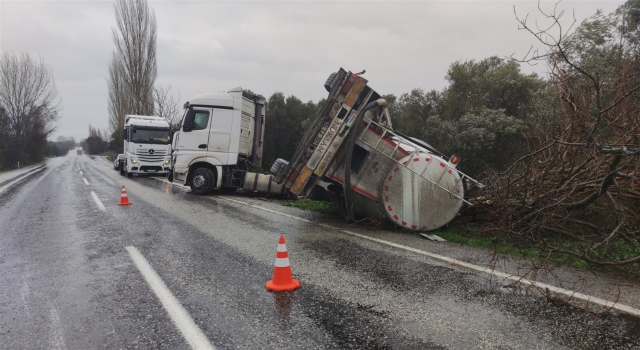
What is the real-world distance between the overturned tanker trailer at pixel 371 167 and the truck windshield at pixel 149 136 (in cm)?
1461

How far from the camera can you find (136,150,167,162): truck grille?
2003cm

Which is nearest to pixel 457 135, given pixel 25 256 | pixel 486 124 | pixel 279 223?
pixel 486 124

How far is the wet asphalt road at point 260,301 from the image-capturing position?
3189mm

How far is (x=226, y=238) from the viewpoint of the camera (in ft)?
22.1

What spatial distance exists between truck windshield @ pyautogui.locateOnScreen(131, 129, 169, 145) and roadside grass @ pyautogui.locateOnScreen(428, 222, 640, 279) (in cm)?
1717

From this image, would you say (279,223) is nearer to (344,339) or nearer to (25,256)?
(25,256)

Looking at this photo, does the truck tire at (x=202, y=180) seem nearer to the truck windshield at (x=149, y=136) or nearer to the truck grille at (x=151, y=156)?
the truck grille at (x=151, y=156)

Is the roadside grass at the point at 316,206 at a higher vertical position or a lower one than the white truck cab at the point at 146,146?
lower

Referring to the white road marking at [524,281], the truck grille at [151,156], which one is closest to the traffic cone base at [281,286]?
the white road marking at [524,281]

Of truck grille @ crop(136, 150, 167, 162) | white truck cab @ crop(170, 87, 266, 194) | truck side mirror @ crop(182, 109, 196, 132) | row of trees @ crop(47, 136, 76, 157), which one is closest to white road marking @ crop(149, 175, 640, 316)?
white truck cab @ crop(170, 87, 266, 194)

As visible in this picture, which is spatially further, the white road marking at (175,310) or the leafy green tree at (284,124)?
the leafy green tree at (284,124)

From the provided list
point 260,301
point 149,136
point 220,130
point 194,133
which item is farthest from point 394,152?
point 149,136

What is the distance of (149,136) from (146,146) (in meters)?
0.53

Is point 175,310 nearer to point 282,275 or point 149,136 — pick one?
point 282,275
